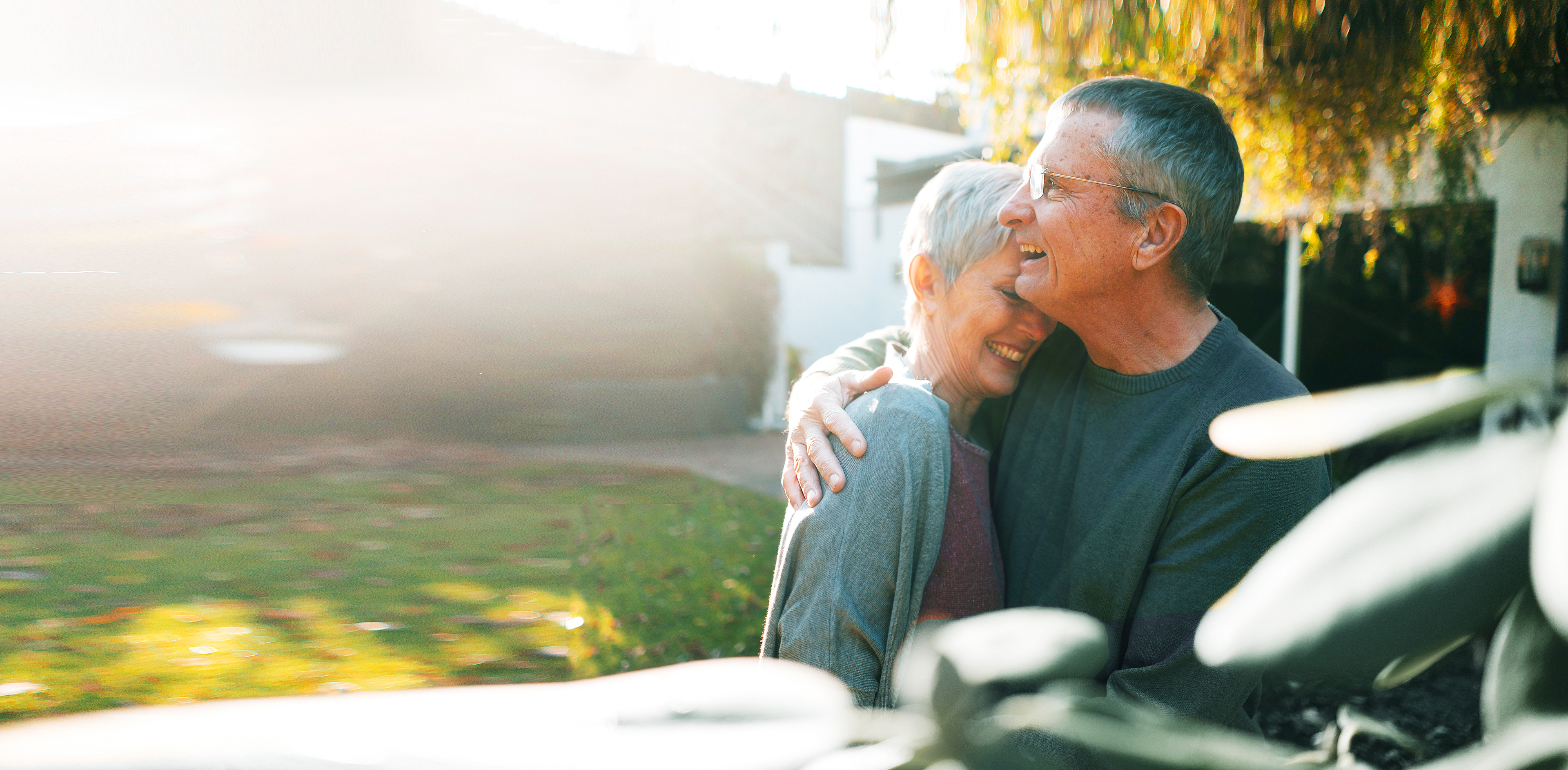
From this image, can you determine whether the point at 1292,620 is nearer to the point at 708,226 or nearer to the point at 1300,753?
the point at 1300,753

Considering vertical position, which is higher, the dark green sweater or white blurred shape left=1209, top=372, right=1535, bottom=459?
white blurred shape left=1209, top=372, right=1535, bottom=459

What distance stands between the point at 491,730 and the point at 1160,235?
4.85 ft

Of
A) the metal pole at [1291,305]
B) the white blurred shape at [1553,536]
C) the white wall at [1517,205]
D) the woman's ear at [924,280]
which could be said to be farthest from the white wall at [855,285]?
the white blurred shape at [1553,536]

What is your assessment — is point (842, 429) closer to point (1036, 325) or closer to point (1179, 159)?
point (1036, 325)

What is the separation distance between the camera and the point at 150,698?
4273mm

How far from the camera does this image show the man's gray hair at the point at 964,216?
5.41 ft

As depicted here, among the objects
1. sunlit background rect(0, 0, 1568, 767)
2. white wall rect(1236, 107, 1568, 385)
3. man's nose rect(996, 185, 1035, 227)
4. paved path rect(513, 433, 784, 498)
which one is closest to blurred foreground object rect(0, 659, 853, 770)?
man's nose rect(996, 185, 1035, 227)

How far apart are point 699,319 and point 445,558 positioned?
16.9 feet

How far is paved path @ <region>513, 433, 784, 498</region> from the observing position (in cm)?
886

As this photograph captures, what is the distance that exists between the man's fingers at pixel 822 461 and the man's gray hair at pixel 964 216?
0.43 meters

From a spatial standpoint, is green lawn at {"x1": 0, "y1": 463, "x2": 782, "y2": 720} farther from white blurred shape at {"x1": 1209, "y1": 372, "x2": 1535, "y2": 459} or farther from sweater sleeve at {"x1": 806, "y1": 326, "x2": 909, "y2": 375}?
white blurred shape at {"x1": 1209, "y1": 372, "x2": 1535, "y2": 459}

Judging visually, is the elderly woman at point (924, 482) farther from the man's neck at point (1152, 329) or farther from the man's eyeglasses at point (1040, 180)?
the man's neck at point (1152, 329)

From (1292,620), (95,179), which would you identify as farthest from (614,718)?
(95,179)

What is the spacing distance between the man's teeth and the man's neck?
16cm
